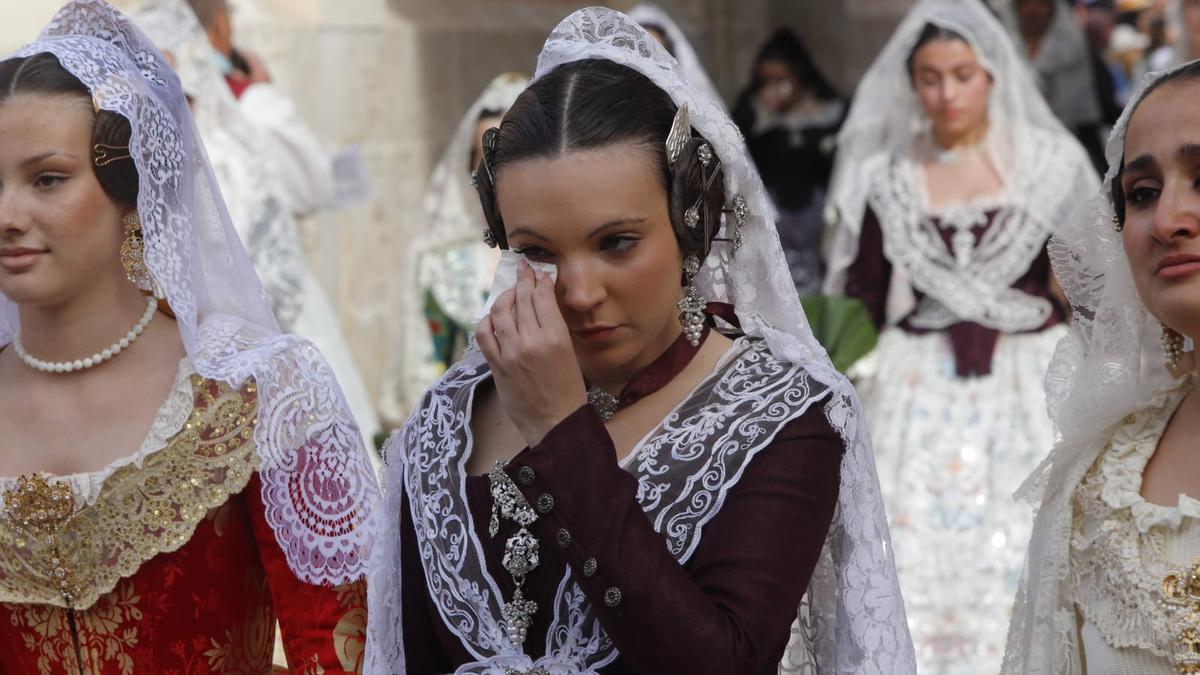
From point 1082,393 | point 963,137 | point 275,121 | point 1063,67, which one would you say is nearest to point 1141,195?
point 1082,393

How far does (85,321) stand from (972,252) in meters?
4.04

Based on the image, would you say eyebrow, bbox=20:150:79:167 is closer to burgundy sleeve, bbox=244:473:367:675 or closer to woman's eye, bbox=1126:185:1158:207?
burgundy sleeve, bbox=244:473:367:675

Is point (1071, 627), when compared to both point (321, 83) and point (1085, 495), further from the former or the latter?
point (321, 83)

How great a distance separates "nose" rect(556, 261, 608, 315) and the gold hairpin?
930 mm

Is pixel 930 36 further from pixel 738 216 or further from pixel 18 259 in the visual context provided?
pixel 18 259

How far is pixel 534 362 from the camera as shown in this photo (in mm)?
2395

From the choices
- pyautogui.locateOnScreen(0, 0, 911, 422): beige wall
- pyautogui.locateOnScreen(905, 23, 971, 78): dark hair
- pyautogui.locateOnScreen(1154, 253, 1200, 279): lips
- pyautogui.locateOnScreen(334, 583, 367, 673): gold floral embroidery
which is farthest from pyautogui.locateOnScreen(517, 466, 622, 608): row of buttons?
pyautogui.locateOnScreen(0, 0, 911, 422): beige wall

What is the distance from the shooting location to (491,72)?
982 centimetres

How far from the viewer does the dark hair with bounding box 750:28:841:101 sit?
32.3ft

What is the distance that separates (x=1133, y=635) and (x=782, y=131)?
7246 mm

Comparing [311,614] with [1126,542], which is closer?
[1126,542]

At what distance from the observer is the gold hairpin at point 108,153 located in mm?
2986

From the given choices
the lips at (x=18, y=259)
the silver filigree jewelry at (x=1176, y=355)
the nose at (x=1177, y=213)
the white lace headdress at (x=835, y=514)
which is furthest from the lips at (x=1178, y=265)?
the lips at (x=18, y=259)

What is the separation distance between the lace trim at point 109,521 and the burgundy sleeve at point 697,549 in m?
0.75
